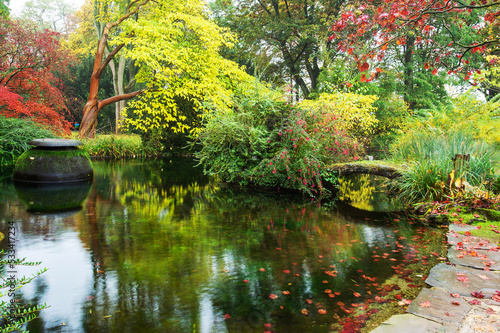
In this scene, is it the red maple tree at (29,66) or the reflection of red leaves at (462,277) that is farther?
the red maple tree at (29,66)

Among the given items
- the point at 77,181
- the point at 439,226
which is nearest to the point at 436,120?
the point at 439,226

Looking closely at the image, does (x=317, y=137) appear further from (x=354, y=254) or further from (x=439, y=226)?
(x=354, y=254)

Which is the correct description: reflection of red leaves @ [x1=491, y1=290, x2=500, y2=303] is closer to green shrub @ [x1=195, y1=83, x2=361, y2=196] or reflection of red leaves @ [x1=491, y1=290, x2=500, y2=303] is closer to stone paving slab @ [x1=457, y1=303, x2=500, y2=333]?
stone paving slab @ [x1=457, y1=303, x2=500, y2=333]

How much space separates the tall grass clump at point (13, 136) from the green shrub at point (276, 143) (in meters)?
5.91

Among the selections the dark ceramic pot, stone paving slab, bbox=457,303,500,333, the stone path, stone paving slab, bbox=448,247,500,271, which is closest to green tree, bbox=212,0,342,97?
the dark ceramic pot

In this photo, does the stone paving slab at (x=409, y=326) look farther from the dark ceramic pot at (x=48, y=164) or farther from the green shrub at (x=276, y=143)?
the dark ceramic pot at (x=48, y=164)

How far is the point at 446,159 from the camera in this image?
598 cm

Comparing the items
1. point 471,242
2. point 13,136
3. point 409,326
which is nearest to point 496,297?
point 409,326

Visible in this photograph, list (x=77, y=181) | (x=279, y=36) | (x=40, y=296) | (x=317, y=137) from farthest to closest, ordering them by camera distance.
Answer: (x=279, y=36) → (x=77, y=181) → (x=317, y=137) → (x=40, y=296)

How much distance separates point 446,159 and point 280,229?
3.44m

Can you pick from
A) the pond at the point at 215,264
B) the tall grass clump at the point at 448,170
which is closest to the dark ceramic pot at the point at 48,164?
the pond at the point at 215,264

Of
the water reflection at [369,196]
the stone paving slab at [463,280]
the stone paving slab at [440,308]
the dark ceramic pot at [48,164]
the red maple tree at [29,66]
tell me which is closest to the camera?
the stone paving slab at [440,308]

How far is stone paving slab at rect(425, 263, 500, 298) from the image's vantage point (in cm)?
271

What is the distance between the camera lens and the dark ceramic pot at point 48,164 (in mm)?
8016
